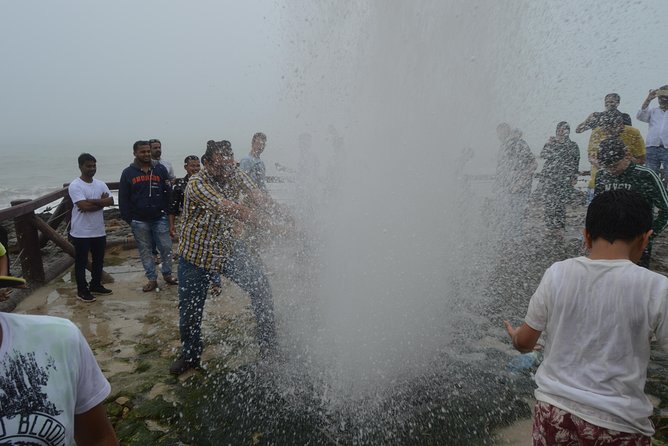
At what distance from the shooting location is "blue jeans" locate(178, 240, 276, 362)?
3.74 metres

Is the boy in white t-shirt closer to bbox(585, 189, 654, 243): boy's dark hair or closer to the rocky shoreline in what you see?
bbox(585, 189, 654, 243): boy's dark hair

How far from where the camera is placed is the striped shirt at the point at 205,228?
363cm

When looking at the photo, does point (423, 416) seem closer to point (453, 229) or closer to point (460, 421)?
point (460, 421)

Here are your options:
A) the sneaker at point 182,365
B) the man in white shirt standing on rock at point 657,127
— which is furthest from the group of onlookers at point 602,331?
the man in white shirt standing on rock at point 657,127

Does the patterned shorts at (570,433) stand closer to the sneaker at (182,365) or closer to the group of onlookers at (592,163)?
the group of onlookers at (592,163)

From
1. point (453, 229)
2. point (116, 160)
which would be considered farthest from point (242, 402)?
point (116, 160)

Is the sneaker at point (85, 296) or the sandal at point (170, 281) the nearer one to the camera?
the sneaker at point (85, 296)

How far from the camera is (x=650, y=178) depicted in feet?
12.4

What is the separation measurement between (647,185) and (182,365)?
4.54 meters

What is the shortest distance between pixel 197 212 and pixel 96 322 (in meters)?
2.63

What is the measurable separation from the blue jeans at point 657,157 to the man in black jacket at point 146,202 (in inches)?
346

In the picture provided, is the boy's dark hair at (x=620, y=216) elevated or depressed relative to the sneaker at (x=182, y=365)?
elevated

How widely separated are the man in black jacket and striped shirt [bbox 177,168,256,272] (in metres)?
2.54

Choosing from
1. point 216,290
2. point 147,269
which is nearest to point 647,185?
point 216,290
